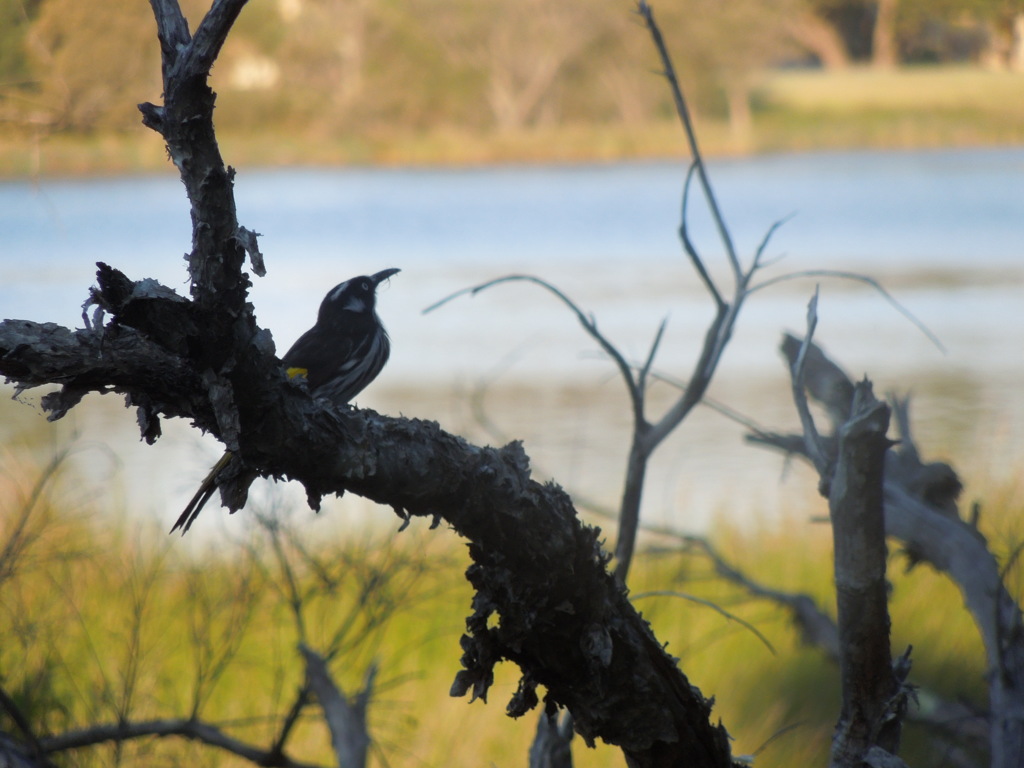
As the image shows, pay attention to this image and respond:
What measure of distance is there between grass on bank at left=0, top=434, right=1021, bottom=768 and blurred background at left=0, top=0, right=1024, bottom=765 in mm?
23

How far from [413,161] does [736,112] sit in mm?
6914

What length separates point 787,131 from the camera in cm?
2542

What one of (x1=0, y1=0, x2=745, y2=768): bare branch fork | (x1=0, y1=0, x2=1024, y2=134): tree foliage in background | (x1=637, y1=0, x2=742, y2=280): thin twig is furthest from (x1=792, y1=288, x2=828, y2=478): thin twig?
(x1=0, y1=0, x2=1024, y2=134): tree foliage in background

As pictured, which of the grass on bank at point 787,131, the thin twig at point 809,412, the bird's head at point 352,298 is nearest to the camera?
the thin twig at point 809,412

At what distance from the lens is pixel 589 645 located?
157cm

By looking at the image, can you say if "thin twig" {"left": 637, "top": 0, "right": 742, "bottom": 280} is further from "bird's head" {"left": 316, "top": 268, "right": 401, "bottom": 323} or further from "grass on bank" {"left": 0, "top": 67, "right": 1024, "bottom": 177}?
"grass on bank" {"left": 0, "top": 67, "right": 1024, "bottom": 177}

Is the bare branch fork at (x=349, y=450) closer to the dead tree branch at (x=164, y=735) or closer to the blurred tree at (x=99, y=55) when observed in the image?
the dead tree branch at (x=164, y=735)

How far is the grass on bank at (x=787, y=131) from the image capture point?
20.4 meters

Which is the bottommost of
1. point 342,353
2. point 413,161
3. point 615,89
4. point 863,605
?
point 863,605

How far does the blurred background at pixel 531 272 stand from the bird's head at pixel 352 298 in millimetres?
553

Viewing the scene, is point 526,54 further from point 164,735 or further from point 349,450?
point 349,450

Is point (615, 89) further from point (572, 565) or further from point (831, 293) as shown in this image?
point (572, 565)

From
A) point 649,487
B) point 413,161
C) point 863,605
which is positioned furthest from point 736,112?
point 863,605

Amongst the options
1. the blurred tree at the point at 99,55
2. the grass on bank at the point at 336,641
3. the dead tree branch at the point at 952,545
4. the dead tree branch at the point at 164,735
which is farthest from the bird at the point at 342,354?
the dead tree branch at the point at 952,545
